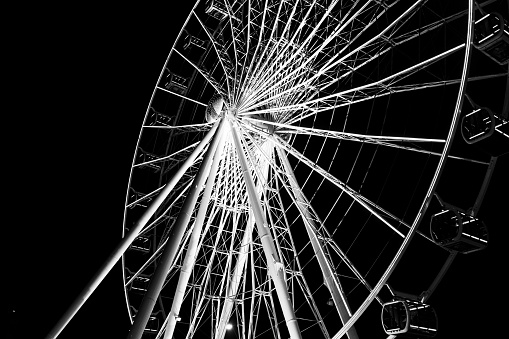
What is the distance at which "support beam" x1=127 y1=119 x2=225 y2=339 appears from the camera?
1127cm

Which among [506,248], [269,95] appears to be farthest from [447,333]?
[269,95]

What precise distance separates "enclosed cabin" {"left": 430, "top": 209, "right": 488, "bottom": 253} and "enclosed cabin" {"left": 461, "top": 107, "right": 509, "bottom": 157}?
56.0 inches

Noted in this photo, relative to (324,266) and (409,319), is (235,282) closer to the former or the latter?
(324,266)

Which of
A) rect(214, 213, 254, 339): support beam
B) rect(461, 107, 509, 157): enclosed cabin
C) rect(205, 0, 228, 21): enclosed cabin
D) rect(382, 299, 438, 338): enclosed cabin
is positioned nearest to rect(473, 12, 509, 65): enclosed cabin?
rect(461, 107, 509, 157): enclosed cabin

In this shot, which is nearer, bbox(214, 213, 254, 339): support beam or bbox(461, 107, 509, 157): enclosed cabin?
bbox(461, 107, 509, 157): enclosed cabin

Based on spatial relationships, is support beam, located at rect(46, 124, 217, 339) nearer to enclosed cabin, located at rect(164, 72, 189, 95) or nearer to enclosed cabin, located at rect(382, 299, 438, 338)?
enclosed cabin, located at rect(382, 299, 438, 338)

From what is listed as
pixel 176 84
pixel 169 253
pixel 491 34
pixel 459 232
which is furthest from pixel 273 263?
pixel 176 84

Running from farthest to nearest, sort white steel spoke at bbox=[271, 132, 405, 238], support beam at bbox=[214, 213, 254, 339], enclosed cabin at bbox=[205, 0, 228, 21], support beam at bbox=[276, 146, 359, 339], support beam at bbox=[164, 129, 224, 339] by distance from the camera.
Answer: enclosed cabin at bbox=[205, 0, 228, 21] → support beam at bbox=[214, 213, 254, 339] → white steel spoke at bbox=[271, 132, 405, 238] → support beam at bbox=[164, 129, 224, 339] → support beam at bbox=[276, 146, 359, 339]

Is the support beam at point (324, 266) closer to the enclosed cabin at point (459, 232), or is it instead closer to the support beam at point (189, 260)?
the support beam at point (189, 260)

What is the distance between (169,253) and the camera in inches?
488

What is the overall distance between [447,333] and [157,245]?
1187 centimetres

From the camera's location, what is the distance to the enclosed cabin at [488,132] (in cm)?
1103

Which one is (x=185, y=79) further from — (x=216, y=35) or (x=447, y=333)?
(x=447, y=333)

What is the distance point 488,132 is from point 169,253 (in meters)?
6.98
